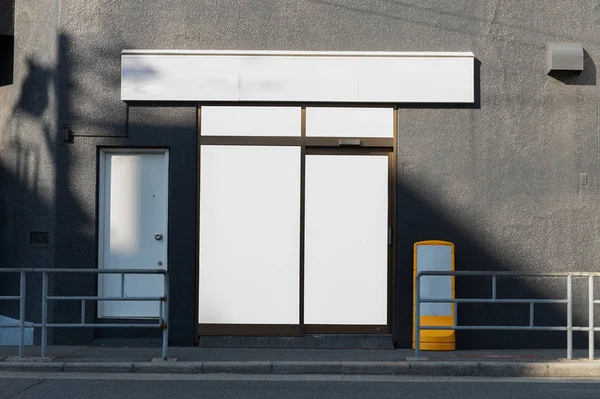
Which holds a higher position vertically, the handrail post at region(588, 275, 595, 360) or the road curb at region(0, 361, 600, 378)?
the handrail post at region(588, 275, 595, 360)

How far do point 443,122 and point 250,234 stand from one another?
9.77 feet

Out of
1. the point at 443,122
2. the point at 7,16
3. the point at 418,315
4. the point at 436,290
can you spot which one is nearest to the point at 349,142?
the point at 443,122

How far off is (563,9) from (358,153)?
133 inches

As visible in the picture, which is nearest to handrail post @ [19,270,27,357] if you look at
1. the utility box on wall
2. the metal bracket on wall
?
the metal bracket on wall

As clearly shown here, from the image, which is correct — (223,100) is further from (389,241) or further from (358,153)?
(389,241)

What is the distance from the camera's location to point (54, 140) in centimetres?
1084

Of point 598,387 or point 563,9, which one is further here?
point 563,9

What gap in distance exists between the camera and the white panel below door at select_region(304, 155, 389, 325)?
10.8 meters

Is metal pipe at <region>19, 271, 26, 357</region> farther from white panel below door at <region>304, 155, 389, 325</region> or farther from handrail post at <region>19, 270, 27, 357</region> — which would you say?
white panel below door at <region>304, 155, 389, 325</region>

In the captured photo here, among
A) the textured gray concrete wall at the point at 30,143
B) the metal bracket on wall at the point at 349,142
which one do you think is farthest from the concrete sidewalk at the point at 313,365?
the metal bracket on wall at the point at 349,142

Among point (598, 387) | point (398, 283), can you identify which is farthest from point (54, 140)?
point (598, 387)

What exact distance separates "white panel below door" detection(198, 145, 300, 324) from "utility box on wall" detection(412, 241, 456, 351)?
1.65 metres

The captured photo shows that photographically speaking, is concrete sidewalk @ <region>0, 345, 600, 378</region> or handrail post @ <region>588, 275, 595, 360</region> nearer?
concrete sidewalk @ <region>0, 345, 600, 378</region>

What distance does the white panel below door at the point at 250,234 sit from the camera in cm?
1082
